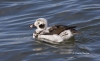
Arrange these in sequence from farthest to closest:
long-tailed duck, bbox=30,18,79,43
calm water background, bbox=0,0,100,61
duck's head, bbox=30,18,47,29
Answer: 1. duck's head, bbox=30,18,47,29
2. long-tailed duck, bbox=30,18,79,43
3. calm water background, bbox=0,0,100,61

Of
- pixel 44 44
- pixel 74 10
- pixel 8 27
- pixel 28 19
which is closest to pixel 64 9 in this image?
pixel 74 10

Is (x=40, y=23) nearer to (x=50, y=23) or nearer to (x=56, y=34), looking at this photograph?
(x=56, y=34)

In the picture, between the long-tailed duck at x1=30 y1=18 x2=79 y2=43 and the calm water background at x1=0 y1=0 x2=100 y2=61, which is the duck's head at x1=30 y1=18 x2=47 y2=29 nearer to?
→ the long-tailed duck at x1=30 y1=18 x2=79 y2=43

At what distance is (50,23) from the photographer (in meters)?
14.0

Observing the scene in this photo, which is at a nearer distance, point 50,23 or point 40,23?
point 40,23

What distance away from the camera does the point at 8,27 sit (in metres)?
13.7

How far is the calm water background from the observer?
11.0 m

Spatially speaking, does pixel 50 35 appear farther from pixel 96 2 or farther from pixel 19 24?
pixel 96 2

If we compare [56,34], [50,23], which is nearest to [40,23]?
[56,34]

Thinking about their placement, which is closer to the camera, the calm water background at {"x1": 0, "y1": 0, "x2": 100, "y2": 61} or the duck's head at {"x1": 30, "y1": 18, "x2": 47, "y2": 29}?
the calm water background at {"x1": 0, "y1": 0, "x2": 100, "y2": 61}

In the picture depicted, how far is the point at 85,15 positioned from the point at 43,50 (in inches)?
132

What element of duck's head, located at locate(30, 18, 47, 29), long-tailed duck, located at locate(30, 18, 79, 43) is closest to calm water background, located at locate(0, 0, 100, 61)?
long-tailed duck, located at locate(30, 18, 79, 43)

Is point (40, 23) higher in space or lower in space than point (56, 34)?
higher

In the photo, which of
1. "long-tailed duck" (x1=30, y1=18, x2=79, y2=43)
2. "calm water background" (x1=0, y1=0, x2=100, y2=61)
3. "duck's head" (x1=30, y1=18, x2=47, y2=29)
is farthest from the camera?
"duck's head" (x1=30, y1=18, x2=47, y2=29)
